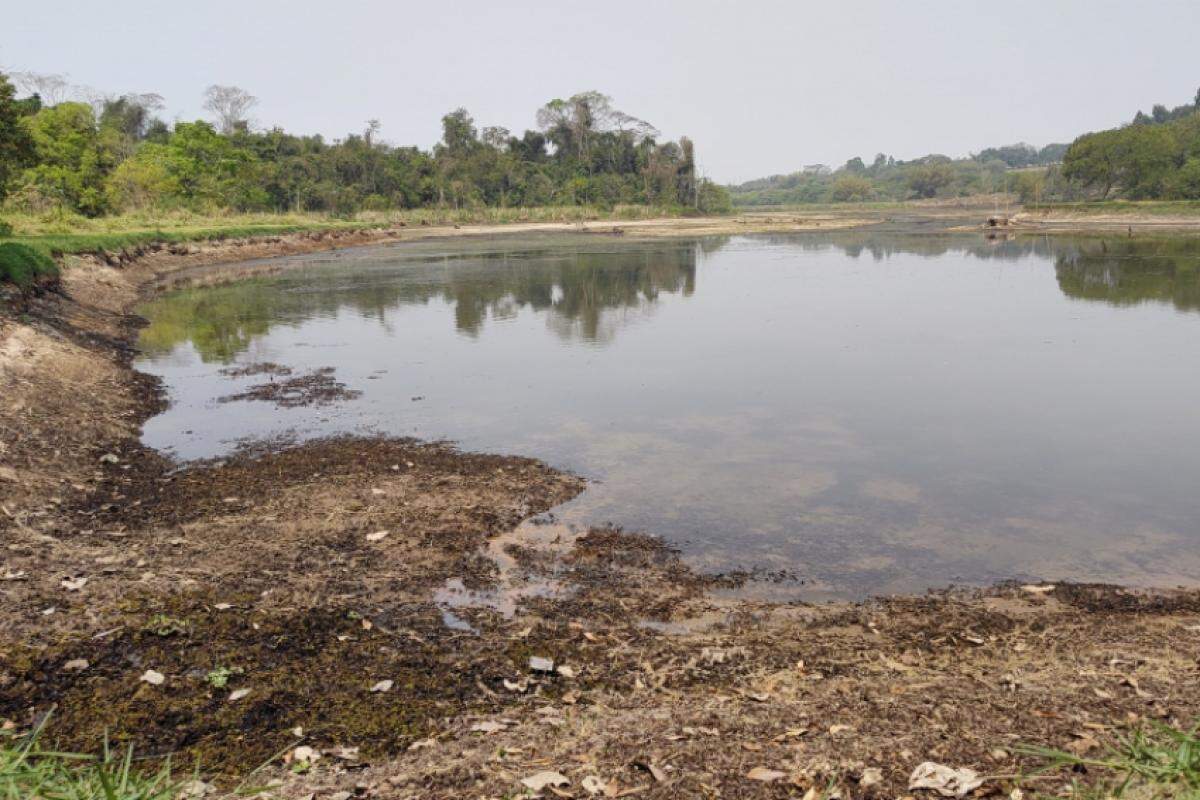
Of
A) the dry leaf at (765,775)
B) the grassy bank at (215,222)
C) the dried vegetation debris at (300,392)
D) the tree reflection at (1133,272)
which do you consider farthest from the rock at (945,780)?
the grassy bank at (215,222)

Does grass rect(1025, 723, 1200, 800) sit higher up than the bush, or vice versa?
the bush

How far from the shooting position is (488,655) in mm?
6137

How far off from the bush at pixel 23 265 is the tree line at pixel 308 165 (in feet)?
13.2

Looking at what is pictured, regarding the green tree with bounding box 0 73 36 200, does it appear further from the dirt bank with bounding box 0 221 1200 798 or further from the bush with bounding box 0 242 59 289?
the dirt bank with bounding box 0 221 1200 798

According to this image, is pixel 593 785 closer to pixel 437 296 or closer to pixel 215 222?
pixel 437 296

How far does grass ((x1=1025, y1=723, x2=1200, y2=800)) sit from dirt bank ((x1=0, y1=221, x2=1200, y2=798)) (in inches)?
8.4

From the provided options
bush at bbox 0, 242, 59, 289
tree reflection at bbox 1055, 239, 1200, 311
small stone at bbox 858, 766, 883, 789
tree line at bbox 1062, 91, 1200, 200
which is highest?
tree line at bbox 1062, 91, 1200, 200

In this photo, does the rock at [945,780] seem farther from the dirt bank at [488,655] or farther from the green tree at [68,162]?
the green tree at [68,162]

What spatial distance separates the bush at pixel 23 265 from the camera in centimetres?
1992

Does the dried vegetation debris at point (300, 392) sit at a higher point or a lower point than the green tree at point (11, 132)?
lower

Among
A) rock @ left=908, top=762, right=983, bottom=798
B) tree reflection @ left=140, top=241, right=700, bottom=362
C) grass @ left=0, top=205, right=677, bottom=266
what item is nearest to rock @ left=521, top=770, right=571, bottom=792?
rock @ left=908, top=762, right=983, bottom=798

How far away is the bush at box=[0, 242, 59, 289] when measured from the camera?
784 inches

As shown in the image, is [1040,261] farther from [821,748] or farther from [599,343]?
[821,748]

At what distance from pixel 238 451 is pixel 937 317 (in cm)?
2083
